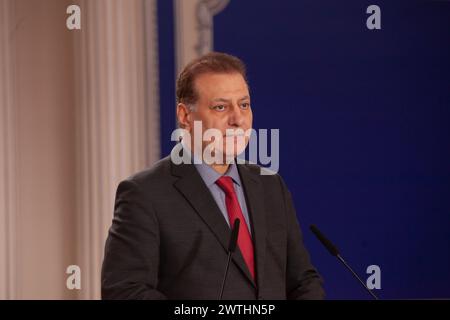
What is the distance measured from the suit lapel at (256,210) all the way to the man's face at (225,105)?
0.32 feet

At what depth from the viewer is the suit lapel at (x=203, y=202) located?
1.73 meters

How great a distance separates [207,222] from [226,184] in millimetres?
157

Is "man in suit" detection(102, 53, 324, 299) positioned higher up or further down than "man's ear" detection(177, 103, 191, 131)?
further down

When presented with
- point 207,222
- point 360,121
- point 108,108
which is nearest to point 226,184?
point 207,222

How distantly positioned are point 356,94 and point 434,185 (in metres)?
0.66

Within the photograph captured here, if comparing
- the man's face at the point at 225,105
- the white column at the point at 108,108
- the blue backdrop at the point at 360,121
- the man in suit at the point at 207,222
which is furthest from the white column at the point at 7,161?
the man's face at the point at 225,105

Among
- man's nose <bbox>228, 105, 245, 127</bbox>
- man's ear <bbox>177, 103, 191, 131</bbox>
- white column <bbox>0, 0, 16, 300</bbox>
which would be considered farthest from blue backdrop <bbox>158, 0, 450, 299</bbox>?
man's nose <bbox>228, 105, 245, 127</bbox>

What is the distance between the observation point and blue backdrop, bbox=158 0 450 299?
3.73 metres

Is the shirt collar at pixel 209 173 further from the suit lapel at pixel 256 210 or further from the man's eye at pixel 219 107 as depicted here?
the man's eye at pixel 219 107

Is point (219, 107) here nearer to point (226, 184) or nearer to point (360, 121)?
point (226, 184)

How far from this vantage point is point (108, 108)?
11.5 feet

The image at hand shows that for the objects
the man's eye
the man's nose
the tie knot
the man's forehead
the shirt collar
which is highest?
the man's forehead

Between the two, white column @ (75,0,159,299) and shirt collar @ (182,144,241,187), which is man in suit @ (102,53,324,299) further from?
white column @ (75,0,159,299)

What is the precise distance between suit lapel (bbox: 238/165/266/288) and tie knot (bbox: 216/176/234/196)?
1.5 inches
